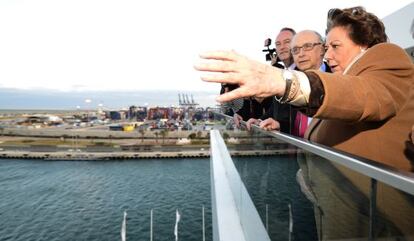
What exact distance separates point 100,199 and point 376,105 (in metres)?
24.8

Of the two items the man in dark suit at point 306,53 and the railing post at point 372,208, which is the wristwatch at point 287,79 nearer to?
the railing post at point 372,208

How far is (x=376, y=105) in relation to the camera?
2.86 feet

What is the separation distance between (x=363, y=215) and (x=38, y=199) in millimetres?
26495

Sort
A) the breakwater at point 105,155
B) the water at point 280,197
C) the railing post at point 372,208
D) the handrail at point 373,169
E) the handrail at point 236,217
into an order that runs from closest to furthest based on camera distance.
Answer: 1. the handrail at point 373,169
2. the railing post at point 372,208
3. the water at point 280,197
4. the handrail at point 236,217
5. the breakwater at point 105,155

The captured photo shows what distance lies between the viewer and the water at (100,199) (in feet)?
57.9

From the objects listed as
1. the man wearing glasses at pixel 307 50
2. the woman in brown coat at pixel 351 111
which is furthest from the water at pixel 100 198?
the woman in brown coat at pixel 351 111

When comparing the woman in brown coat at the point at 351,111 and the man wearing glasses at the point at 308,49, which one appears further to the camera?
the man wearing glasses at the point at 308,49

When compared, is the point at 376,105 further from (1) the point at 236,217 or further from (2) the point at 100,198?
(2) the point at 100,198

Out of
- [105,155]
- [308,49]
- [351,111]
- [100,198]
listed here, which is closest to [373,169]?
[351,111]

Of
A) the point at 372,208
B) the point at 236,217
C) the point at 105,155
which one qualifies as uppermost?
the point at 372,208

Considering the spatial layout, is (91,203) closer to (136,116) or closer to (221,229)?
(221,229)

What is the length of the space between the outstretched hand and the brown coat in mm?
145

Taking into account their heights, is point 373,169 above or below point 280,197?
above

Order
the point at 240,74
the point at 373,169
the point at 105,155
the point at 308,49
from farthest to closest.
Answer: the point at 105,155 → the point at 308,49 → the point at 240,74 → the point at 373,169
